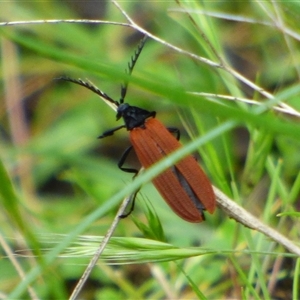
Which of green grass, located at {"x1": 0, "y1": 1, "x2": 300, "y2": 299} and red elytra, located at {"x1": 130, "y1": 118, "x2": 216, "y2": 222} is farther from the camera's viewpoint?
green grass, located at {"x1": 0, "y1": 1, "x2": 300, "y2": 299}

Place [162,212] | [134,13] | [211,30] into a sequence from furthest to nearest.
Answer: [134,13]
[162,212]
[211,30]

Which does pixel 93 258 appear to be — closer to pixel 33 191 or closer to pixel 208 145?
pixel 208 145

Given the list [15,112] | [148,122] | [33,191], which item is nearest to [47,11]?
[15,112]

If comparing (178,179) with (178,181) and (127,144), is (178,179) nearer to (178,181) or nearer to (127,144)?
(178,181)

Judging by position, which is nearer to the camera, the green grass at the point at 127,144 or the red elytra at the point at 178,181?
the red elytra at the point at 178,181

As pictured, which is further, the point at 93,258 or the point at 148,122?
the point at 148,122

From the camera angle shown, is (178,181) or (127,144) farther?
(127,144)

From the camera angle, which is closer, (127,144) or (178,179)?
(178,179)

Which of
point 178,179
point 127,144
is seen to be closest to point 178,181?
point 178,179
